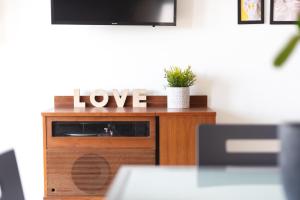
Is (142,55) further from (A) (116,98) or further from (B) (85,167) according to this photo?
(B) (85,167)

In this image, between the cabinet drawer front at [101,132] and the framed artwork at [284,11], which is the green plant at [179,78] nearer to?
the cabinet drawer front at [101,132]

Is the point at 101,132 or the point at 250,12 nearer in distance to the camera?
the point at 101,132

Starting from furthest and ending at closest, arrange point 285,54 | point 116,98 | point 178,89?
point 116,98 → point 178,89 → point 285,54

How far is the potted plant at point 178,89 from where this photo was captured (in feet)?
8.90

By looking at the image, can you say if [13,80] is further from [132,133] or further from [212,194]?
[212,194]

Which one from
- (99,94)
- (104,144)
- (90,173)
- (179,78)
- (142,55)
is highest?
(142,55)

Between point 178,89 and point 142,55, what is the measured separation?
41 cm

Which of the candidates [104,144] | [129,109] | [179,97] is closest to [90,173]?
[104,144]

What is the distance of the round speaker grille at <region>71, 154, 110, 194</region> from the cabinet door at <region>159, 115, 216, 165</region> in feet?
1.25

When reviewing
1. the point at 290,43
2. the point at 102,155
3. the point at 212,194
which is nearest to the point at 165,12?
the point at 102,155

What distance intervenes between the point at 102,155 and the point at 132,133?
0.24 m

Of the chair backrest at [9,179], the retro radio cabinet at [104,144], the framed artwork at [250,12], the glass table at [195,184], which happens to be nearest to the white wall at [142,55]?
the framed artwork at [250,12]

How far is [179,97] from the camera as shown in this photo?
8.92 ft

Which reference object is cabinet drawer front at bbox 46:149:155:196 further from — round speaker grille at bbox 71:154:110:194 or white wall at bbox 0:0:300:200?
white wall at bbox 0:0:300:200
